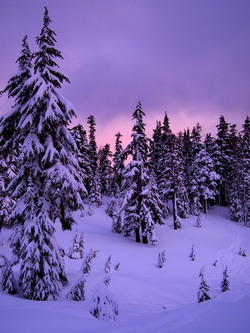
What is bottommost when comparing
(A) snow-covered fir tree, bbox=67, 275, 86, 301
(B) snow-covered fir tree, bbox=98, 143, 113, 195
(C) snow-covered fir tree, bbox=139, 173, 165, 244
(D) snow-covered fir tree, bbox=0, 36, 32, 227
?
(A) snow-covered fir tree, bbox=67, 275, 86, 301

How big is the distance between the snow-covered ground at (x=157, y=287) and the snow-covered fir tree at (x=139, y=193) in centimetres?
187

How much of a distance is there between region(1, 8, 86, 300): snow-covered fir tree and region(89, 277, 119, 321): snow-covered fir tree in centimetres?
346

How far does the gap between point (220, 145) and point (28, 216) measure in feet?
155

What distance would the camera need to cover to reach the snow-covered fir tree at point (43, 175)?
863 cm

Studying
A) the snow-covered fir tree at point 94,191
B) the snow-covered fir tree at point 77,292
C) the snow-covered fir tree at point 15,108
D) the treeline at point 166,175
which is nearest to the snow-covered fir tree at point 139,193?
the treeline at point 166,175

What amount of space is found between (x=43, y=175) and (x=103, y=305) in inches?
234

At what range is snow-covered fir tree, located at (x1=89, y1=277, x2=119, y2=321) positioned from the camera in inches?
218

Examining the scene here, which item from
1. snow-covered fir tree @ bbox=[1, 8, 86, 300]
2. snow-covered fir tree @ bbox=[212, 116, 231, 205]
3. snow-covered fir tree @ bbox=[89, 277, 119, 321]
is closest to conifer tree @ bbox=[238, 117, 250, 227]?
snow-covered fir tree @ bbox=[212, 116, 231, 205]

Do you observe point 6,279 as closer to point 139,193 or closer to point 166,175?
point 139,193

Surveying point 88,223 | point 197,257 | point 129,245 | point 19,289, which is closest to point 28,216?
point 19,289

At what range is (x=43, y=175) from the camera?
9.65m

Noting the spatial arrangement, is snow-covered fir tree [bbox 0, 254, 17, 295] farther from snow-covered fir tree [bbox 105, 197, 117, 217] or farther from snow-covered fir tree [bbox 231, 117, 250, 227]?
snow-covered fir tree [bbox 231, 117, 250, 227]

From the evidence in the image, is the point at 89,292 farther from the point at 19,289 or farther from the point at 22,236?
the point at 22,236

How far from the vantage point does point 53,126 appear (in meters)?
10.3
